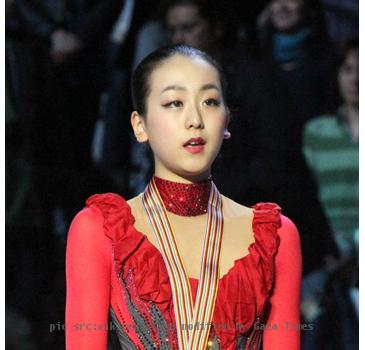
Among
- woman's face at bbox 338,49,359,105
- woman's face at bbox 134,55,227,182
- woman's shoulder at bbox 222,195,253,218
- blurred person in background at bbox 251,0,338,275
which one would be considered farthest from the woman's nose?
woman's face at bbox 338,49,359,105

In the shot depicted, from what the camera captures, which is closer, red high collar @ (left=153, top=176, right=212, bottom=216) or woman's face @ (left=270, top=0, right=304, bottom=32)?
→ red high collar @ (left=153, top=176, right=212, bottom=216)

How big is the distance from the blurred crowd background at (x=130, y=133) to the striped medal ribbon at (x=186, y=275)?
42.7 inches

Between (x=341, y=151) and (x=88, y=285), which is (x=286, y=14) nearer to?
(x=341, y=151)

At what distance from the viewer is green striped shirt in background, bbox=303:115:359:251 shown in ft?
10.4

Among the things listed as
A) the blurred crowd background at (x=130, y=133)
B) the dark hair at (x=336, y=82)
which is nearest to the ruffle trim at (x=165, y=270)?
Answer: the blurred crowd background at (x=130, y=133)

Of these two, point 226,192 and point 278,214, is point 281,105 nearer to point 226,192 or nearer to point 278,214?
point 226,192

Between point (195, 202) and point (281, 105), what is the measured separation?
1332mm

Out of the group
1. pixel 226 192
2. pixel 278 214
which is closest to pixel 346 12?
pixel 226 192

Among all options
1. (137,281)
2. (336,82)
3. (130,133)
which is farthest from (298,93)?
(137,281)

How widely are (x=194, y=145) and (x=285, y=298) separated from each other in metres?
0.39

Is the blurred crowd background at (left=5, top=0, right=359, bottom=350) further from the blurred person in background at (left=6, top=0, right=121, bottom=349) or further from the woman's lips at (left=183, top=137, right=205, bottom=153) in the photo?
the woman's lips at (left=183, top=137, right=205, bottom=153)

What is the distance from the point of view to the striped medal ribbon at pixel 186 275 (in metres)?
1.75

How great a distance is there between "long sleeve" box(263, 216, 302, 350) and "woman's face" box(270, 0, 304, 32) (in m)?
1.43

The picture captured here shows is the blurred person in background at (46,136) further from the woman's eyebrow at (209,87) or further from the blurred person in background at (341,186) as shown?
the woman's eyebrow at (209,87)
